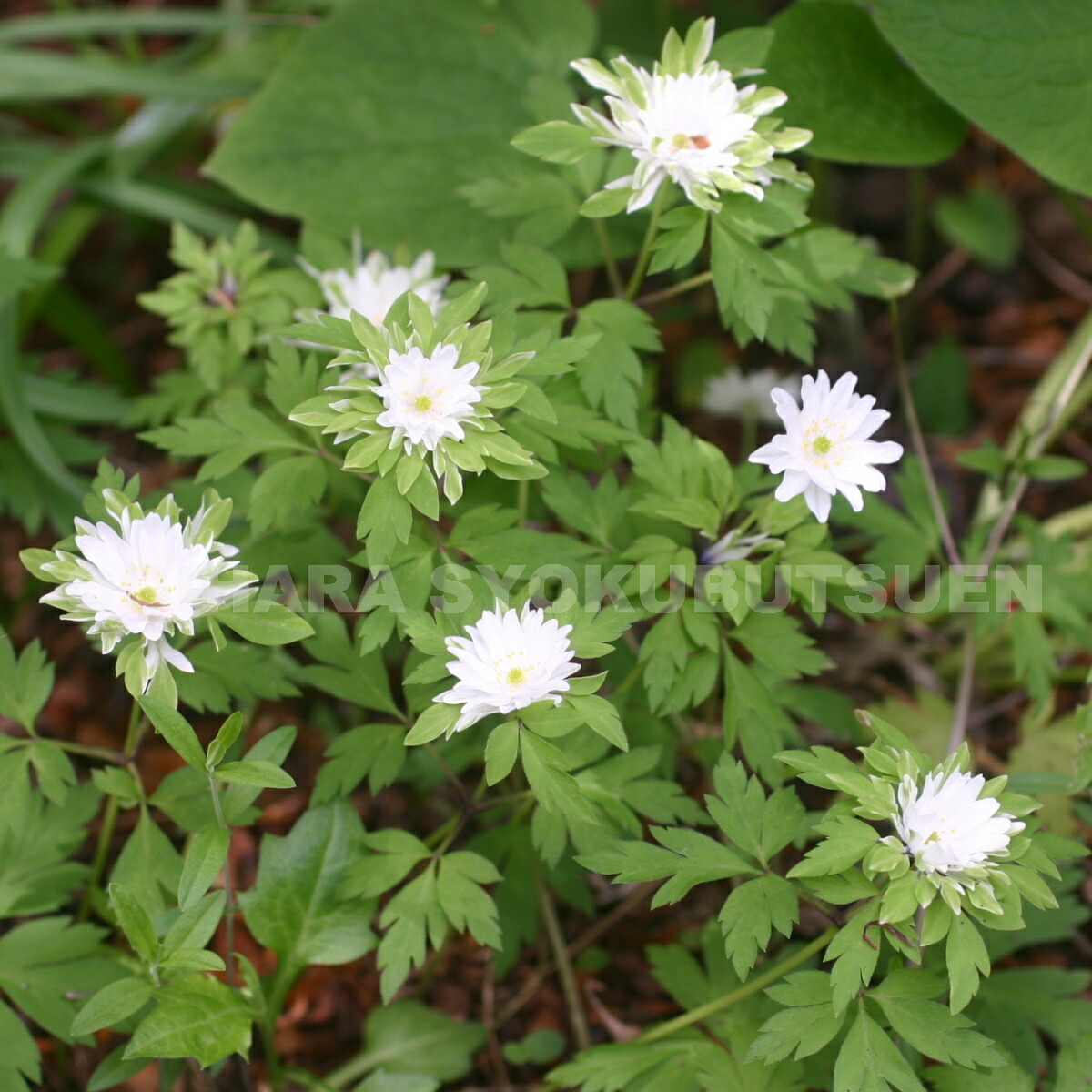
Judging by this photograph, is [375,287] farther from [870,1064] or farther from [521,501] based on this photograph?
[870,1064]

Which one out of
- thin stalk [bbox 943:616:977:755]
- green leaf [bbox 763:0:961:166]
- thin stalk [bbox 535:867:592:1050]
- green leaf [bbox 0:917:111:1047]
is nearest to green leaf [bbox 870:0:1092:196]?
green leaf [bbox 763:0:961:166]

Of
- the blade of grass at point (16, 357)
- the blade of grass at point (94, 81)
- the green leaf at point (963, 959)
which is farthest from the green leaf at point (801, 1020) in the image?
the blade of grass at point (94, 81)

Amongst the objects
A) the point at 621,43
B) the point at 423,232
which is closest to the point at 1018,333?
the point at 621,43

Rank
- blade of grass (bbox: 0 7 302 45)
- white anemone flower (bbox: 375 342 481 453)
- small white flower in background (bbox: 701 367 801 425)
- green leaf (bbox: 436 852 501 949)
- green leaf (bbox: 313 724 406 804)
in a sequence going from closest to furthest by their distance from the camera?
white anemone flower (bbox: 375 342 481 453), green leaf (bbox: 436 852 501 949), green leaf (bbox: 313 724 406 804), small white flower in background (bbox: 701 367 801 425), blade of grass (bbox: 0 7 302 45)

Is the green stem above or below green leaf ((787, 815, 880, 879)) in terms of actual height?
below

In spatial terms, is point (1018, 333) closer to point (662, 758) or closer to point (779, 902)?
point (662, 758)

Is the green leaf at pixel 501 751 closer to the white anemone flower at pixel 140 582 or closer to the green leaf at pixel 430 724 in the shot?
the green leaf at pixel 430 724

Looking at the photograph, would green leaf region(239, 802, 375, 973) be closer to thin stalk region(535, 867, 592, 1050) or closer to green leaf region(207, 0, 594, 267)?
thin stalk region(535, 867, 592, 1050)
